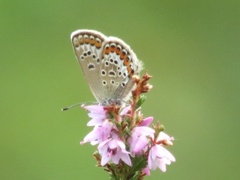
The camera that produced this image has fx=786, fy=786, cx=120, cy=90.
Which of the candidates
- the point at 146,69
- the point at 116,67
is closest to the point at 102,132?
the point at 116,67

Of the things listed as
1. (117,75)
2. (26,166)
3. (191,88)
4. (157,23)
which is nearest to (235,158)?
(191,88)

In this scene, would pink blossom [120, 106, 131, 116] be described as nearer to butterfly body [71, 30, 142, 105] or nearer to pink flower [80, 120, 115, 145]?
pink flower [80, 120, 115, 145]

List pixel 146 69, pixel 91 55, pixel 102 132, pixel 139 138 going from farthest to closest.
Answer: pixel 146 69
pixel 91 55
pixel 102 132
pixel 139 138

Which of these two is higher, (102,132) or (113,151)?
(102,132)

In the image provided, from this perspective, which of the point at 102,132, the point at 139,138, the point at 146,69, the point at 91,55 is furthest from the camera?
the point at 146,69

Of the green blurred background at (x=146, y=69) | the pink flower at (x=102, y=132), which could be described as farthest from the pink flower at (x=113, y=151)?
the green blurred background at (x=146, y=69)

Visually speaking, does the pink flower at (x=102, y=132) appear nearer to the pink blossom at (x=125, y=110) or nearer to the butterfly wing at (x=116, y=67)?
the pink blossom at (x=125, y=110)

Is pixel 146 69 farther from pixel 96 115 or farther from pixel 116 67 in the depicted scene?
pixel 96 115
